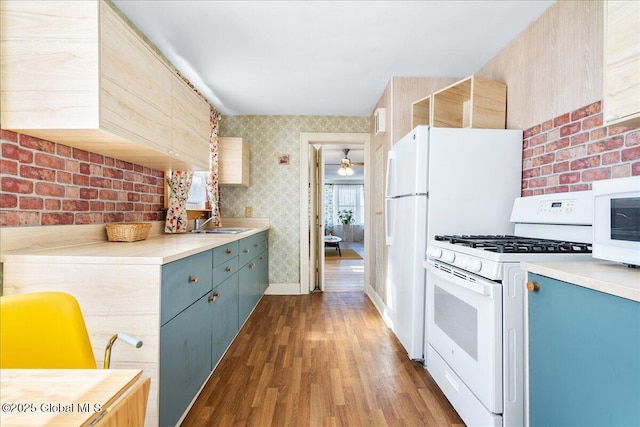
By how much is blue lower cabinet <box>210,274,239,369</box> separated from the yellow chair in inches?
39.9

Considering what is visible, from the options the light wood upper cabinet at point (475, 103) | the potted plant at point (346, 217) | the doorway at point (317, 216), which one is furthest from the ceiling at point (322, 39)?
the potted plant at point (346, 217)

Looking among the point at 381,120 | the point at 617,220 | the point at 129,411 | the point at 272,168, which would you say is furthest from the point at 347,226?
the point at 129,411

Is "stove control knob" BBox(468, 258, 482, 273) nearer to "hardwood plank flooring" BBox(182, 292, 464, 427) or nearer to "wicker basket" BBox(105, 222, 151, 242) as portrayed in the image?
"hardwood plank flooring" BBox(182, 292, 464, 427)

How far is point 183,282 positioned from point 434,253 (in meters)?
1.48

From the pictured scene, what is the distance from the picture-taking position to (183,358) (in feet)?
5.28

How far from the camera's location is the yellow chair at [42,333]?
914mm

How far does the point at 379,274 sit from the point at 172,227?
2277mm

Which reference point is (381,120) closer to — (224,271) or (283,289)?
(224,271)

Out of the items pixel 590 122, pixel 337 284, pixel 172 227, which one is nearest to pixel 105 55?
pixel 172 227

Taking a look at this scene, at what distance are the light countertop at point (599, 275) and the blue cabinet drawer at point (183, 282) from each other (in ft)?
5.06

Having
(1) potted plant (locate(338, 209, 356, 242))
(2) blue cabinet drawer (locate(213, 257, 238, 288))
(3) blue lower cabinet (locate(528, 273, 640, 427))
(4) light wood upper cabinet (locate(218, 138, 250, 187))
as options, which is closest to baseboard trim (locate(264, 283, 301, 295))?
(4) light wood upper cabinet (locate(218, 138, 250, 187))

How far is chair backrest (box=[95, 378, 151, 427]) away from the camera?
61 centimetres

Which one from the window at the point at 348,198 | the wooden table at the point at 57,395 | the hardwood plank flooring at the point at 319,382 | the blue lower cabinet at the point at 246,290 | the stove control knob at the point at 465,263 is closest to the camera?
the wooden table at the point at 57,395

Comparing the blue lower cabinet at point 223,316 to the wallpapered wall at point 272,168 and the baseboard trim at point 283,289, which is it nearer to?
the baseboard trim at point 283,289
